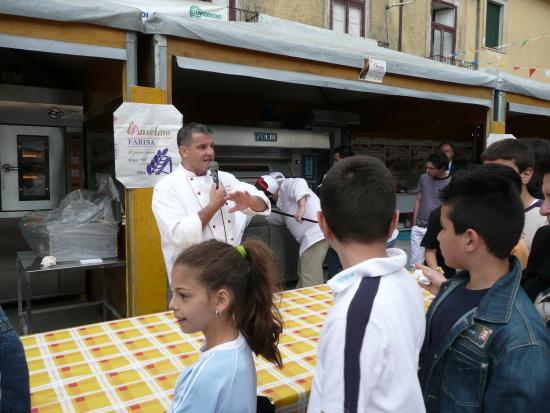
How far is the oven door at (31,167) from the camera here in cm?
450

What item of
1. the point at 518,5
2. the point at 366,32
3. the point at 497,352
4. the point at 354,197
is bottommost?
the point at 497,352

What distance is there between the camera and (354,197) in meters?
1.08

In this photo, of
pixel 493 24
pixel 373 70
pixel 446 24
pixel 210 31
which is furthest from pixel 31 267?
pixel 493 24

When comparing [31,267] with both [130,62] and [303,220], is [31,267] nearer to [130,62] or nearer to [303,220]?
[130,62]

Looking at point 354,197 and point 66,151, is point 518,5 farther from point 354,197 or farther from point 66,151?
point 354,197

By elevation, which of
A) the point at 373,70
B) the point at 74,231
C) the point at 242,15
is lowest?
the point at 74,231

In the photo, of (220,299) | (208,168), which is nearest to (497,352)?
(220,299)

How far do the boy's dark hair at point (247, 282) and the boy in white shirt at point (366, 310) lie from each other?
0.22 m

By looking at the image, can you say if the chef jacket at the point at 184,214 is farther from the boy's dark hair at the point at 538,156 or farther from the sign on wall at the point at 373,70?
the sign on wall at the point at 373,70

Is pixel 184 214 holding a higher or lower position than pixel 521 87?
lower

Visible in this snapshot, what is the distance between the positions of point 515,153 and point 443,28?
1087 centimetres

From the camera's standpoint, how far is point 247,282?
1.24 meters

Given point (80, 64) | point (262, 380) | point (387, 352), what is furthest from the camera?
point (80, 64)

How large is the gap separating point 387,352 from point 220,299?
0.45 m
